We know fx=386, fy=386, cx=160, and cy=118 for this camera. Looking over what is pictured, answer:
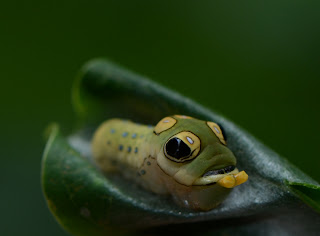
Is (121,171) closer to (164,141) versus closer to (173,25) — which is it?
(164,141)

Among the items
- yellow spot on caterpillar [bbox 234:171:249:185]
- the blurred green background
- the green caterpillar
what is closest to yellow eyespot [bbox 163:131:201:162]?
the green caterpillar

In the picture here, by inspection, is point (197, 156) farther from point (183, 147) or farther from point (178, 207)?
point (178, 207)

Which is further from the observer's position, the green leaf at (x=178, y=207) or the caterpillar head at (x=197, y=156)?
the caterpillar head at (x=197, y=156)

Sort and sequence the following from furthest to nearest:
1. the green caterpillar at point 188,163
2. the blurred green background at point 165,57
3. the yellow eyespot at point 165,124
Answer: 1. the blurred green background at point 165,57
2. the yellow eyespot at point 165,124
3. the green caterpillar at point 188,163

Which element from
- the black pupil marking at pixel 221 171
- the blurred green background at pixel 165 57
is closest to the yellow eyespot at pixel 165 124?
the black pupil marking at pixel 221 171

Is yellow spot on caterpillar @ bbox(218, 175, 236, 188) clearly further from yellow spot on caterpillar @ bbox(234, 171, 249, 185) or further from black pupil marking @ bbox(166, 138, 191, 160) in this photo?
black pupil marking @ bbox(166, 138, 191, 160)

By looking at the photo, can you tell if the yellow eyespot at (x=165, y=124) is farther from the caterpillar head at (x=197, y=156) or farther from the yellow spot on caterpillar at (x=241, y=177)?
the yellow spot on caterpillar at (x=241, y=177)

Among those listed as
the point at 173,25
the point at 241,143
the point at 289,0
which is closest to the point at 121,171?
the point at 241,143
